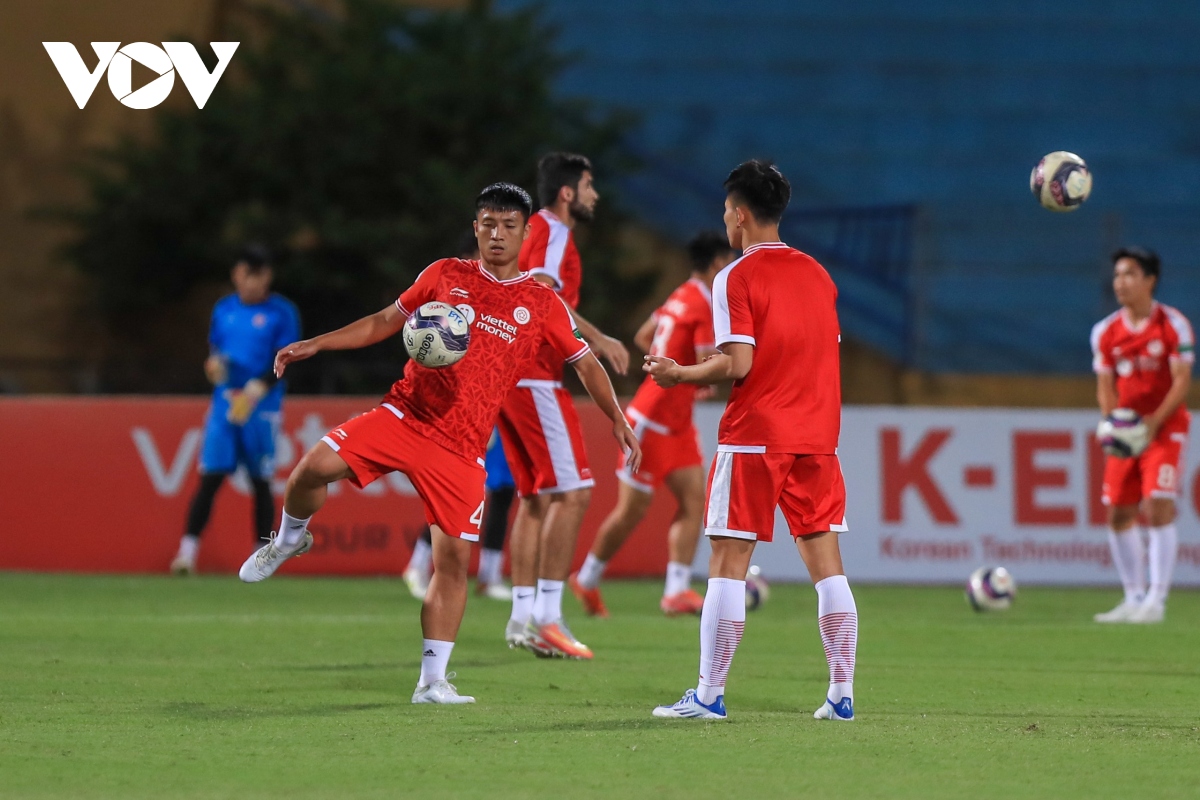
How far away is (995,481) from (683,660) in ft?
21.0

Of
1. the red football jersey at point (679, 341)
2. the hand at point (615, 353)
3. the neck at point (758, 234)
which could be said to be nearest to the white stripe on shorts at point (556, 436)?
the hand at point (615, 353)

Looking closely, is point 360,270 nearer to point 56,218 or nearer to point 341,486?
point 56,218

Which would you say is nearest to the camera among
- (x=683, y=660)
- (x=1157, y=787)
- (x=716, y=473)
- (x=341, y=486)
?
(x=1157, y=787)

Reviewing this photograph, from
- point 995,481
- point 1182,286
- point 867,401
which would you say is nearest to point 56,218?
point 867,401

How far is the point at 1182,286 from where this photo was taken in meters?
19.7

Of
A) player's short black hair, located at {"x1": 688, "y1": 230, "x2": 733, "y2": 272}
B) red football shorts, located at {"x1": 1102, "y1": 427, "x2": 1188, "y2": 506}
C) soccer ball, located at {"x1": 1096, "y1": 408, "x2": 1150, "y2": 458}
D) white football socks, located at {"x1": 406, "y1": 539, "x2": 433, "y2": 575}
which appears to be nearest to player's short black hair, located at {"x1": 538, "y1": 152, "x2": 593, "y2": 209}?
player's short black hair, located at {"x1": 688, "y1": 230, "x2": 733, "y2": 272}

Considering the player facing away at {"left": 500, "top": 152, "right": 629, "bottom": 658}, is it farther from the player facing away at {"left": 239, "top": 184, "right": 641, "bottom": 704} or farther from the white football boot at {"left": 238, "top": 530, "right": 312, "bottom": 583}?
the white football boot at {"left": 238, "top": 530, "right": 312, "bottom": 583}

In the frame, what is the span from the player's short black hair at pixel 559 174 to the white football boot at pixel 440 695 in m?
3.03

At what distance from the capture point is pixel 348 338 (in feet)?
21.8

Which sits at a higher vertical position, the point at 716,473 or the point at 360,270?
the point at 360,270

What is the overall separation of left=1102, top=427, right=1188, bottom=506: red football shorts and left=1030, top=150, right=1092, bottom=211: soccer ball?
115 inches

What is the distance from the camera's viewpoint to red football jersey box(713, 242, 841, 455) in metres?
6.27

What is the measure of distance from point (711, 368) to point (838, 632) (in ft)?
3.69

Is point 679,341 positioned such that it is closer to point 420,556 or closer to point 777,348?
point 420,556
